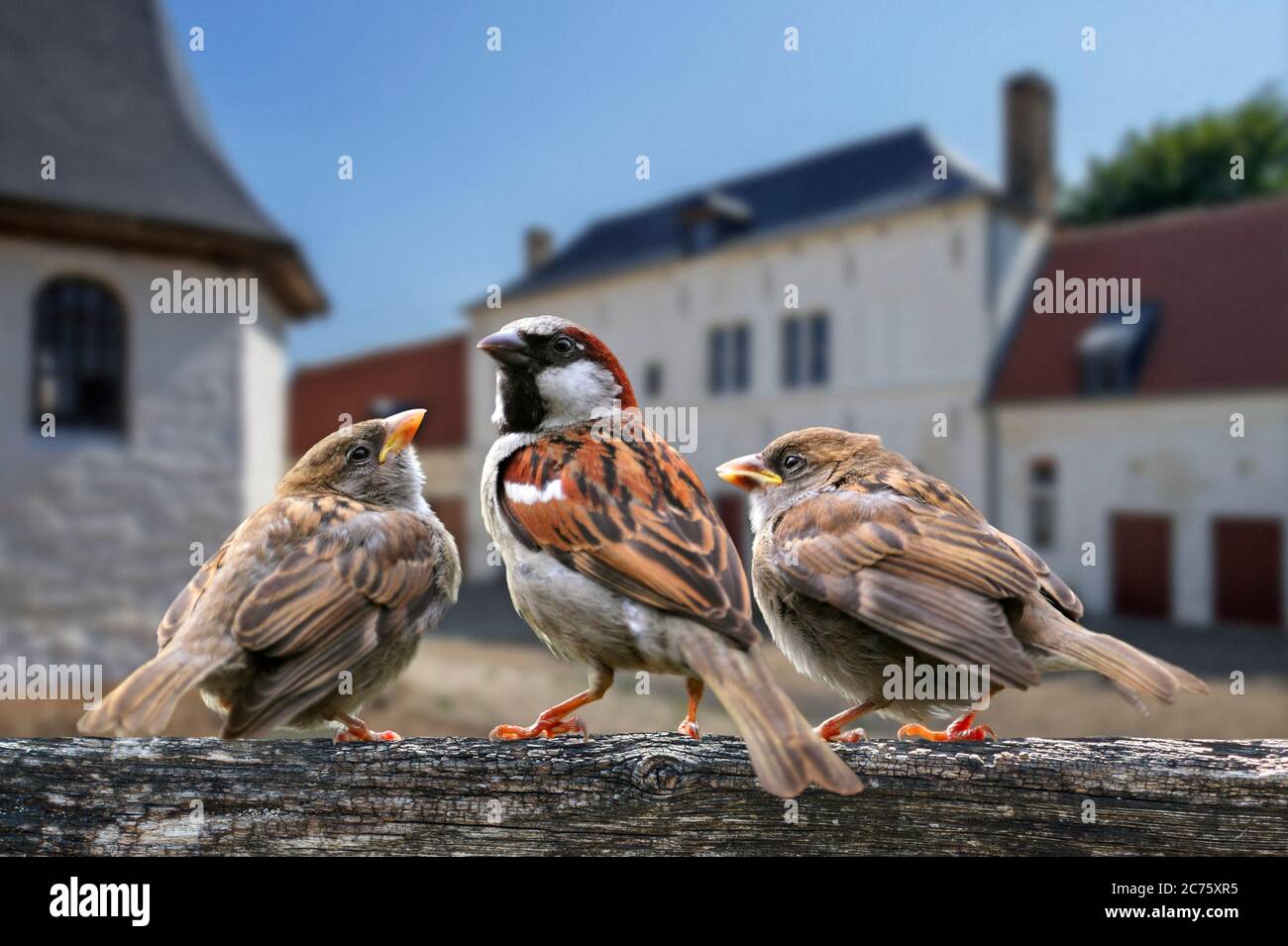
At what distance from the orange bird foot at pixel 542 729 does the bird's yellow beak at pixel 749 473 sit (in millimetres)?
537

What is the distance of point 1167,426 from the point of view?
18359 millimetres

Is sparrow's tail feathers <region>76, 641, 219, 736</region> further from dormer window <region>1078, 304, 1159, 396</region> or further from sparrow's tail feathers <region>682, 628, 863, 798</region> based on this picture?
dormer window <region>1078, 304, 1159, 396</region>

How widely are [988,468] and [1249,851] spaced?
18934mm

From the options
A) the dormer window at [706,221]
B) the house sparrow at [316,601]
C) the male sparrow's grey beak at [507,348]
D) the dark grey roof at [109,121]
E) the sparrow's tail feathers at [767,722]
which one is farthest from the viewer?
the dormer window at [706,221]

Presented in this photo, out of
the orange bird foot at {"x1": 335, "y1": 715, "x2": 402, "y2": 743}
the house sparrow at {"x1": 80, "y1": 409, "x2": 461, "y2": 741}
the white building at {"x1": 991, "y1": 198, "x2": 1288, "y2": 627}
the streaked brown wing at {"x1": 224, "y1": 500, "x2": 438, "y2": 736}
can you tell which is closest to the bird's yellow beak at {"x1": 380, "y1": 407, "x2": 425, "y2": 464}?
the house sparrow at {"x1": 80, "y1": 409, "x2": 461, "y2": 741}

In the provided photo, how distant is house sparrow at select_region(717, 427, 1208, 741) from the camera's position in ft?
5.44

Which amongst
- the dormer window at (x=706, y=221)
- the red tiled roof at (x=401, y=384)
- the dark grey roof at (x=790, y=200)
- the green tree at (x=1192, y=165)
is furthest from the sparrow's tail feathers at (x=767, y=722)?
the green tree at (x=1192, y=165)

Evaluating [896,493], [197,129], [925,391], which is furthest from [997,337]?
[896,493]

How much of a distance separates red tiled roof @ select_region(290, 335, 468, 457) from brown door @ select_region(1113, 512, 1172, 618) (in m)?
12.8

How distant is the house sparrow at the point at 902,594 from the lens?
1.66 metres

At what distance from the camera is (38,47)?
1164cm

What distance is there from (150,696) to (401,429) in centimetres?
56

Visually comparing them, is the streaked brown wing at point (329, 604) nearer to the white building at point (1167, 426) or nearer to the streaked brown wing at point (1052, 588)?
the streaked brown wing at point (1052, 588)

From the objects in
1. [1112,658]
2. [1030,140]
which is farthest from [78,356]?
[1030,140]
